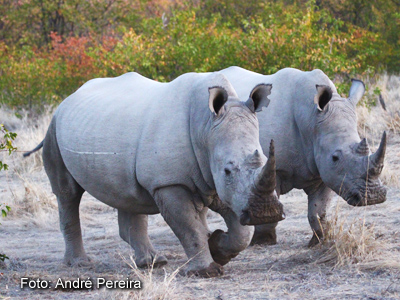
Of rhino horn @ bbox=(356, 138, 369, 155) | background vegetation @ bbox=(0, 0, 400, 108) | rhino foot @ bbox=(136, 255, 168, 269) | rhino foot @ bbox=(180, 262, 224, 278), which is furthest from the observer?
background vegetation @ bbox=(0, 0, 400, 108)

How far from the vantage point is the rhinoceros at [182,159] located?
14.3ft

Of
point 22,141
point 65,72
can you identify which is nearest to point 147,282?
point 22,141

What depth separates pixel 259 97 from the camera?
474 cm

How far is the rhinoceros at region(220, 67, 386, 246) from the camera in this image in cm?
528

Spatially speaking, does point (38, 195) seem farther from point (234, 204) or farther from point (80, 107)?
point (234, 204)

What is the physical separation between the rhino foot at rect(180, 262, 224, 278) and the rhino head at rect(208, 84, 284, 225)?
59 centimetres

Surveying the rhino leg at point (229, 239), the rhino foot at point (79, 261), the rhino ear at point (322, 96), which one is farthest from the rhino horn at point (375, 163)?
the rhino foot at point (79, 261)

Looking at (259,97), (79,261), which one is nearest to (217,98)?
(259,97)

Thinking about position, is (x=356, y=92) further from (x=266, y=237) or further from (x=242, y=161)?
(x=242, y=161)

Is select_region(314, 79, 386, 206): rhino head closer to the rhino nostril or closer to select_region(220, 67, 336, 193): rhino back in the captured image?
select_region(220, 67, 336, 193): rhino back

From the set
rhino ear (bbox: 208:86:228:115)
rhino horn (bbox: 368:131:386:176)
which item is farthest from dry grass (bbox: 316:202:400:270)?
rhino ear (bbox: 208:86:228:115)

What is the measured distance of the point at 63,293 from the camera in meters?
4.52

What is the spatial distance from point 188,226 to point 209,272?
1.12ft

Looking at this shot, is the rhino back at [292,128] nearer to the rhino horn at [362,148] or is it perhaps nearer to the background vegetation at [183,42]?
the rhino horn at [362,148]
